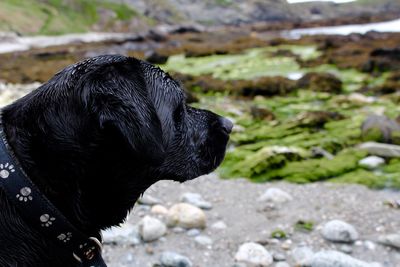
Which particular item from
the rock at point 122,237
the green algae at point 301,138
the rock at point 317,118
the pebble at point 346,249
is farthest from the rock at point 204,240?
the rock at point 317,118

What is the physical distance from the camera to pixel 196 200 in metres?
5.98

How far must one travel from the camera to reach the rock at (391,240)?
181 inches

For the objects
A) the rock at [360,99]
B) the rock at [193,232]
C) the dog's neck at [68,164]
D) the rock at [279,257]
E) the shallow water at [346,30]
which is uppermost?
the dog's neck at [68,164]

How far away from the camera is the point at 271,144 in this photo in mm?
8648

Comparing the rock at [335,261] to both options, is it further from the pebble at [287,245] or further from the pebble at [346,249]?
the pebble at [287,245]

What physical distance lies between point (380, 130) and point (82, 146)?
6.77 metres

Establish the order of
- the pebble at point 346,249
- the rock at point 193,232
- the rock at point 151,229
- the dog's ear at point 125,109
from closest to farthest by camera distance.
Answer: the dog's ear at point 125,109 < the pebble at point 346,249 < the rock at point 151,229 < the rock at point 193,232

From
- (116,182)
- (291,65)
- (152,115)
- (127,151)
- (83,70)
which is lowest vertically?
(291,65)

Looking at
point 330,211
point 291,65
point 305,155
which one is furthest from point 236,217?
point 291,65

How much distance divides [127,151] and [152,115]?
0.22 m

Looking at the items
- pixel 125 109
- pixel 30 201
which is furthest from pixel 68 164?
pixel 125 109

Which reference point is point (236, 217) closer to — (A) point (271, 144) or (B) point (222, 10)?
(A) point (271, 144)

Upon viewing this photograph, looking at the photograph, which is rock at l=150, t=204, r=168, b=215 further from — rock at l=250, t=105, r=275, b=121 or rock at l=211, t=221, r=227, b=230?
rock at l=250, t=105, r=275, b=121

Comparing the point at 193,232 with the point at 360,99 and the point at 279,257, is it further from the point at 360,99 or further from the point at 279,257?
the point at 360,99
